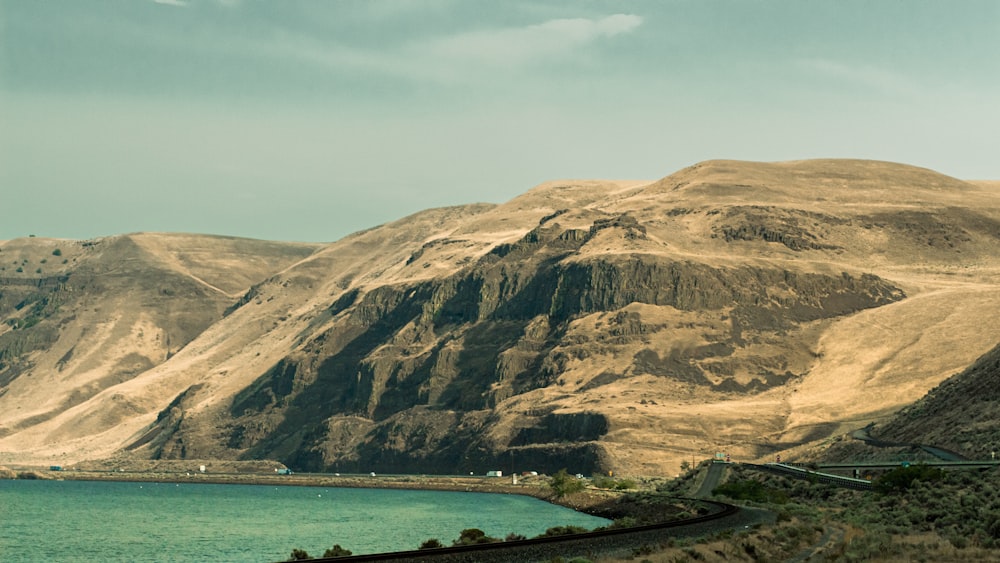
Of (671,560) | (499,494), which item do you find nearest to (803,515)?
(671,560)

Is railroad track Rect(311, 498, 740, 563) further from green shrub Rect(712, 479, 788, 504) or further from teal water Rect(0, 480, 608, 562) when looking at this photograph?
green shrub Rect(712, 479, 788, 504)

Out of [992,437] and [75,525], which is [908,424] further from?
[75,525]

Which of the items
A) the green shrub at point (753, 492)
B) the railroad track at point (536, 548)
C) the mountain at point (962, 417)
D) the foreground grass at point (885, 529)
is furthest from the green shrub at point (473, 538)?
the mountain at point (962, 417)

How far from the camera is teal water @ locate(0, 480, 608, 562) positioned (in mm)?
92250

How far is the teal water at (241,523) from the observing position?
92250 millimetres

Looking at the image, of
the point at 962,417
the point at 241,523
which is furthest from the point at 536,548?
the point at 962,417

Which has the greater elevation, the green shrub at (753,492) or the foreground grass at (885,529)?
the foreground grass at (885,529)

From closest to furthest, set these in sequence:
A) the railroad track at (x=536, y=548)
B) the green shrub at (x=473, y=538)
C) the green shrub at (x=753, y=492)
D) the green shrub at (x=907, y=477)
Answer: the railroad track at (x=536, y=548)
the green shrub at (x=473, y=538)
the green shrub at (x=907, y=477)
the green shrub at (x=753, y=492)

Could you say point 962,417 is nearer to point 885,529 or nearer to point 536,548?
point 885,529

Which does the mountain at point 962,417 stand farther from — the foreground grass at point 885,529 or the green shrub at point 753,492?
the foreground grass at point 885,529

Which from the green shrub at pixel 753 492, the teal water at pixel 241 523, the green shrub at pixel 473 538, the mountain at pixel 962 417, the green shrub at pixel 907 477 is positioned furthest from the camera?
the mountain at pixel 962 417

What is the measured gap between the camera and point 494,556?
54.0 metres

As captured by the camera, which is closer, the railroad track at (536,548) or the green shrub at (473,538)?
the railroad track at (536,548)

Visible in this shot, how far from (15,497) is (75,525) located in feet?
218
